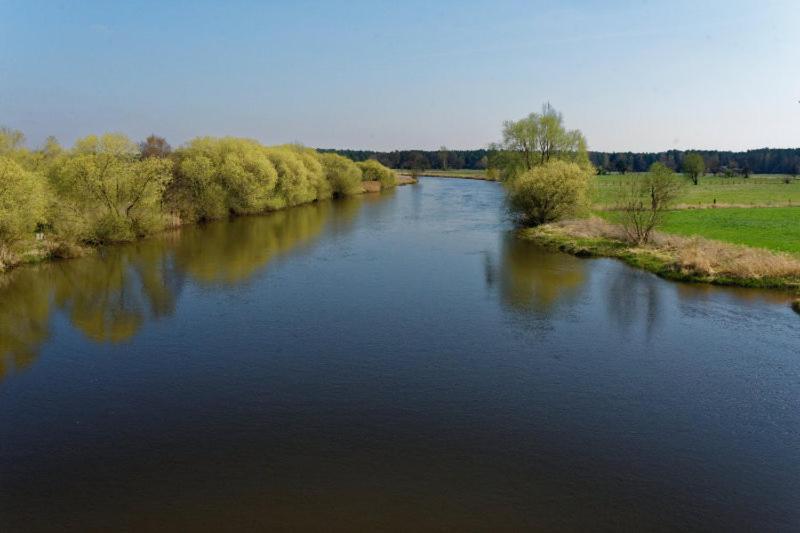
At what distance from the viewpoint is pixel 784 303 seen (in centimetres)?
2208

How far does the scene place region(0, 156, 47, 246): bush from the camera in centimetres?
2723

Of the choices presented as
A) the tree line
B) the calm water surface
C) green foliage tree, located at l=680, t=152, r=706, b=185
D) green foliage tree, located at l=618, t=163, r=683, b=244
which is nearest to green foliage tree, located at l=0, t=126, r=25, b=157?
the tree line

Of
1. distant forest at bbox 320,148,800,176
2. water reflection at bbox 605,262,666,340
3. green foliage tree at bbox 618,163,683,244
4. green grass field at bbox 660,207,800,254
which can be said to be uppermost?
distant forest at bbox 320,148,800,176

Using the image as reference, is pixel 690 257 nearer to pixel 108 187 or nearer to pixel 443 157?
pixel 108 187

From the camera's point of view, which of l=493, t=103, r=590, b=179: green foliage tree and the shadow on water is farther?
l=493, t=103, r=590, b=179: green foliage tree

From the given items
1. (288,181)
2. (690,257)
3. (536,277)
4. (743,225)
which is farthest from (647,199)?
(288,181)

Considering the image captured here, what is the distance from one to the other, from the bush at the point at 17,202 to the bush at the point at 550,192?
33.6 metres

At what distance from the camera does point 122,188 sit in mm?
37188

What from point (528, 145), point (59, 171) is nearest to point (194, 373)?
point (59, 171)

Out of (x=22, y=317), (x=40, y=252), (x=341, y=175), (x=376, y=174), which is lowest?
(x=22, y=317)

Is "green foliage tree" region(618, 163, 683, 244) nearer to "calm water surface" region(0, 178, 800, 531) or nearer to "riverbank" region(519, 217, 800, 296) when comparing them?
"riverbank" region(519, 217, 800, 296)

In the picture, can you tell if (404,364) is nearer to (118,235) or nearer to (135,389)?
(135,389)

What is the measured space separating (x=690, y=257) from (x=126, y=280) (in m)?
29.0

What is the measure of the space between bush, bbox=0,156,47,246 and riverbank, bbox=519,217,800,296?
30.9 metres
